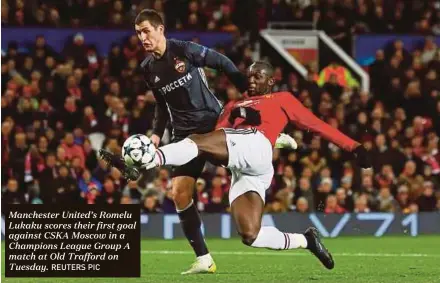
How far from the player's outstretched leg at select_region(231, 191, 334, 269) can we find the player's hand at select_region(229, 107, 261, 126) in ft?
1.88

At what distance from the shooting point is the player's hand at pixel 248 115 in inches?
405

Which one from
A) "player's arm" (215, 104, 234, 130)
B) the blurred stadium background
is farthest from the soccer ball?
the blurred stadium background

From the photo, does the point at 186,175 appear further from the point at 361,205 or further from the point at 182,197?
the point at 361,205

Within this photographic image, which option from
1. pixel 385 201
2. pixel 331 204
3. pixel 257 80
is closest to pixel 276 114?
pixel 257 80

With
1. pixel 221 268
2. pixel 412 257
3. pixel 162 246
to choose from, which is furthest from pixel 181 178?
pixel 162 246

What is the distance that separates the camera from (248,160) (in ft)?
33.1

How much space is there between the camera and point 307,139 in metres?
19.5

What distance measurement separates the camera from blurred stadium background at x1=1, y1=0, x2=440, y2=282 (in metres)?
17.5

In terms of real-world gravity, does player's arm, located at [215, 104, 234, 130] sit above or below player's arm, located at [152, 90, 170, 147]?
above

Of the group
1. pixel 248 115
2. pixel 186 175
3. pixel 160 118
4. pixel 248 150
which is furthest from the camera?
pixel 160 118

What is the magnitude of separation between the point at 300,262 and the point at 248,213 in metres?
2.70

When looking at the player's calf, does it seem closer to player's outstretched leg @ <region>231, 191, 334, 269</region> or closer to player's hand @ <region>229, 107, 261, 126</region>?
player's outstretched leg @ <region>231, 191, 334, 269</region>

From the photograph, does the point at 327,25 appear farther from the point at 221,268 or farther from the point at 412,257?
the point at 221,268

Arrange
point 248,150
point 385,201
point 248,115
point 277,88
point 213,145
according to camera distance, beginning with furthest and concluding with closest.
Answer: point 277,88, point 385,201, point 248,115, point 248,150, point 213,145
